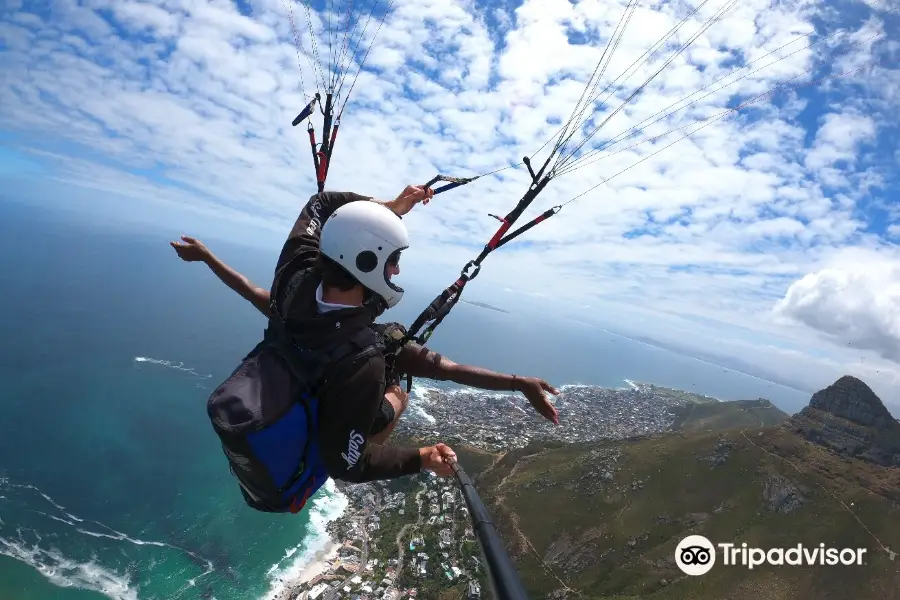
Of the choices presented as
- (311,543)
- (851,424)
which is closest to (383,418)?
(311,543)

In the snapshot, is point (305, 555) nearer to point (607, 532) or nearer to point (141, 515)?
point (141, 515)

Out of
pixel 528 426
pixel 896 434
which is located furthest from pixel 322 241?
pixel 896 434

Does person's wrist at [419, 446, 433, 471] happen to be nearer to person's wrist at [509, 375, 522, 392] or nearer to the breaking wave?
person's wrist at [509, 375, 522, 392]

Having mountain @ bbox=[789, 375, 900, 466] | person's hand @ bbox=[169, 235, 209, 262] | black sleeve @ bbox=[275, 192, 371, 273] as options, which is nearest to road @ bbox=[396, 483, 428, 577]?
person's hand @ bbox=[169, 235, 209, 262]

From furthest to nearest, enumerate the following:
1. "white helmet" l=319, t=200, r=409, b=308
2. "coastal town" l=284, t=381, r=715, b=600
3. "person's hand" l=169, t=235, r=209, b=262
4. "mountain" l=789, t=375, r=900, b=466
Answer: "mountain" l=789, t=375, r=900, b=466 → "coastal town" l=284, t=381, r=715, b=600 → "person's hand" l=169, t=235, r=209, b=262 → "white helmet" l=319, t=200, r=409, b=308

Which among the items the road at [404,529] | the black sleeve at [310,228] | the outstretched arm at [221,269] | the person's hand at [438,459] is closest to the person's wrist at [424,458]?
the person's hand at [438,459]

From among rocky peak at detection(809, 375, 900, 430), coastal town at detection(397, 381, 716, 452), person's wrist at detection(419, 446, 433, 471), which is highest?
rocky peak at detection(809, 375, 900, 430)
